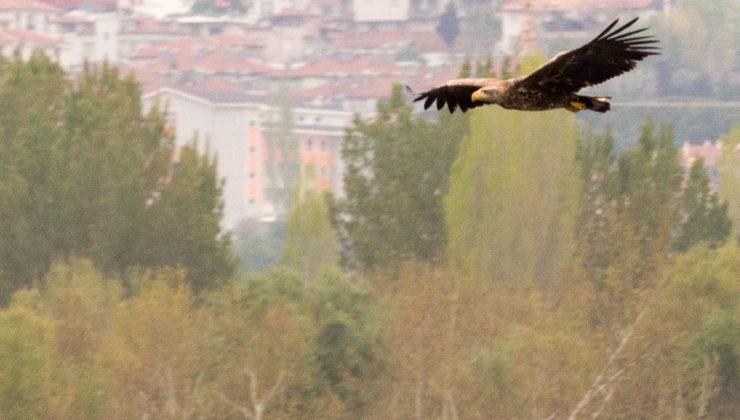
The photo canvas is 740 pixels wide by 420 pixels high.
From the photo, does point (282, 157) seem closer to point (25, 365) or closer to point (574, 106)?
point (25, 365)

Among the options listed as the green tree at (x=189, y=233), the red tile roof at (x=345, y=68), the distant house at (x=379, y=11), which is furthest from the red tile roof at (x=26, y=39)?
the green tree at (x=189, y=233)

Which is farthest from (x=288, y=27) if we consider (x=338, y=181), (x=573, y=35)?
(x=338, y=181)

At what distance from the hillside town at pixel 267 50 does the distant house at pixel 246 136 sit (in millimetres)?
71

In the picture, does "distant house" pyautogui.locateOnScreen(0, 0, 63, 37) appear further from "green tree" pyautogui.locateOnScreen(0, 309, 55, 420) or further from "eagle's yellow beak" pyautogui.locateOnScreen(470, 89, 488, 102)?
"eagle's yellow beak" pyautogui.locateOnScreen(470, 89, 488, 102)

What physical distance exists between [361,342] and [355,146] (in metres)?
11.6

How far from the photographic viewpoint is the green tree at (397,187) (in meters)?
39.8

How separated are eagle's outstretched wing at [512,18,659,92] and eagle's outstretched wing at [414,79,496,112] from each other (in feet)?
2.79

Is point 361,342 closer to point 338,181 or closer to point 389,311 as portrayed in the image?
point 389,311

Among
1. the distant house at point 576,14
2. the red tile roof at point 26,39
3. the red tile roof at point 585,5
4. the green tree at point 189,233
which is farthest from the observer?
the red tile roof at point 26,39

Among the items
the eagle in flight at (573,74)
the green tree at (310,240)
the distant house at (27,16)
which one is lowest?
the green tree at (310,240)

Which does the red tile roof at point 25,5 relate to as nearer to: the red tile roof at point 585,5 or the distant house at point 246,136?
the distant house at point 246,136

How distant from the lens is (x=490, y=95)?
8875 millimetres

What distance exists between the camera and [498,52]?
89875mm

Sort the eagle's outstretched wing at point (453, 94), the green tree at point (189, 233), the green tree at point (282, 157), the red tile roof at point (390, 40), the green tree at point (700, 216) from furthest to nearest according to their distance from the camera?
the red tile roof at point (390, 40) → the green tree at point (282, 157) → the green tree at point (189, 233) → the green tree at point (700, 216) → the eagle's outstretched wing at point (453, 94)
